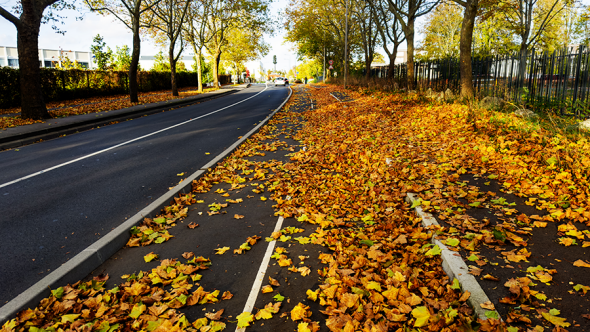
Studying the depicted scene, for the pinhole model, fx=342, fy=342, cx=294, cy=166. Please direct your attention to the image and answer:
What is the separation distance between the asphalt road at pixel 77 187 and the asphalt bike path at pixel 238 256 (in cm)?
73

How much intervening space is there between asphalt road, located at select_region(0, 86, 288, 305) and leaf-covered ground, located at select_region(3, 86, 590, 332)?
669mm

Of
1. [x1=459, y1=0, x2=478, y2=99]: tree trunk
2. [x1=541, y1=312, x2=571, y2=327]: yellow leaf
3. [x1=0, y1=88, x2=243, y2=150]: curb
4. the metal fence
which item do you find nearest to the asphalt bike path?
[x1=541, y1=312, x2=571, y2=327]: yellow leaf

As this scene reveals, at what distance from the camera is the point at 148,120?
15438 millimetres

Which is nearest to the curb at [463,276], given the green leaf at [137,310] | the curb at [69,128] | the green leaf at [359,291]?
the green leaf at [359,291]

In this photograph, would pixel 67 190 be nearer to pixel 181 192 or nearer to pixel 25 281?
pixel 181 192

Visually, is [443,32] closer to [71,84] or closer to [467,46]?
[467,46]

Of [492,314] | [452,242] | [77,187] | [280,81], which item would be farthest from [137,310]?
[280,81]

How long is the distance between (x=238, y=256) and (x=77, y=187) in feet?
13.1

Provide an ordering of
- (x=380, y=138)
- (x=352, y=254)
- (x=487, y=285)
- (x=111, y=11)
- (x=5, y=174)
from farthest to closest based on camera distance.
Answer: (x=111, y=11), (x=380, y=138), (x=5, y=174), (x=352, y=254), (x=487, y=285)

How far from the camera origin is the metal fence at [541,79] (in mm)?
10333

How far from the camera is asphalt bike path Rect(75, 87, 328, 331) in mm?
3158

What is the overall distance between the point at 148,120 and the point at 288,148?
356 inches

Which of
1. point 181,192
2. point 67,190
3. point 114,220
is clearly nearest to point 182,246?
point 114,220

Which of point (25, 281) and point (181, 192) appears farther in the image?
point (181, 192)
